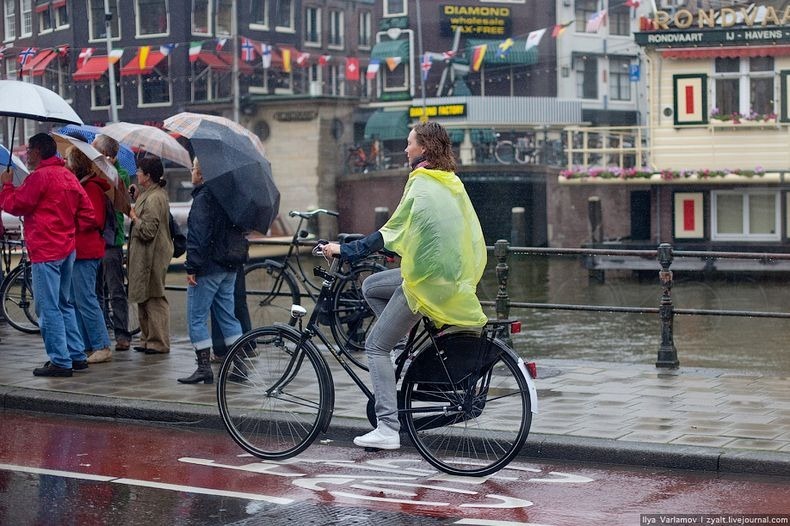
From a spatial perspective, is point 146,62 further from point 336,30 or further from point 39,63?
point 336,30

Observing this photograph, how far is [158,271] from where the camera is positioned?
11.0 metres

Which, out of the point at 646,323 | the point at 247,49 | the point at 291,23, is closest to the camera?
the point at 646,323

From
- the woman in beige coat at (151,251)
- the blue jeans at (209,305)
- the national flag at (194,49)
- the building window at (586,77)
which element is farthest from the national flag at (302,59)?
the blue jeans at (209,305)

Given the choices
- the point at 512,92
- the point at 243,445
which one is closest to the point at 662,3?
the point at 512,92

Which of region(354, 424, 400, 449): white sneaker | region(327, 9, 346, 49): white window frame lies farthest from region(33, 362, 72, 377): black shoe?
region(327, 9, 346, 49): white window frame

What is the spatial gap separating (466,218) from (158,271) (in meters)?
4.93

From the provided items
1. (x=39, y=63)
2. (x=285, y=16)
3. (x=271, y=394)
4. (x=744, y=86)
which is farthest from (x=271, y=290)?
(x=285, y=16)

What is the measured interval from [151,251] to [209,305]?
5.99 feet

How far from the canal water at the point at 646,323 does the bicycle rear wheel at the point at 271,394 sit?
488 centimetres

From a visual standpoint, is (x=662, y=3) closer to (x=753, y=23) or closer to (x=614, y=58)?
(x=614, y=58)

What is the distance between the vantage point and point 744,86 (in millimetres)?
32531

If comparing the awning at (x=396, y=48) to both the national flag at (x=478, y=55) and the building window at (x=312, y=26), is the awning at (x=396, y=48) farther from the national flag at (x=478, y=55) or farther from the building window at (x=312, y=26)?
the national flag at (x=478, y=55)

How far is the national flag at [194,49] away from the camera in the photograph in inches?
1827

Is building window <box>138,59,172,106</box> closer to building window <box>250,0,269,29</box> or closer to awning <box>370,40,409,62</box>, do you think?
building window <box>250,0,269,29</box>
